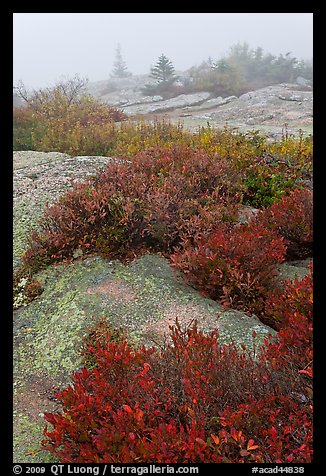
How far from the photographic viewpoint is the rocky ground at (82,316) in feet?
12.3

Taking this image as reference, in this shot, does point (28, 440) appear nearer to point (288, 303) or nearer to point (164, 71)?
point (288, 303)

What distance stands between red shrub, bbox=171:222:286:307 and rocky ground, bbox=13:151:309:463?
0.18 meters

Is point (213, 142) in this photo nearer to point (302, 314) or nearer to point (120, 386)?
point (302, 314)

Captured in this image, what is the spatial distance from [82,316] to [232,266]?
1.74 m

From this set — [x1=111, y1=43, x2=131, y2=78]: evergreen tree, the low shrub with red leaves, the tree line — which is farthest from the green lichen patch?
[x1=111, y1=43, x2=131, y2=78]: evergreen tree

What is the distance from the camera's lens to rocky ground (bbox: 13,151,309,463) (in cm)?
375

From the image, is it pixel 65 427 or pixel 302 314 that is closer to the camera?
pixel 65 427

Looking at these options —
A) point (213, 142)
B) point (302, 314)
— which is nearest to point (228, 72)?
point (213, 142)

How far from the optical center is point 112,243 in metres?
5.56

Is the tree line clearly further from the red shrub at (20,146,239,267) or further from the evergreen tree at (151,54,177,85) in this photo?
the red shrub at (20,146,239,267)

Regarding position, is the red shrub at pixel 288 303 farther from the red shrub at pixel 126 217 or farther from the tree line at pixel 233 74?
the tree line at pixel 233 74
